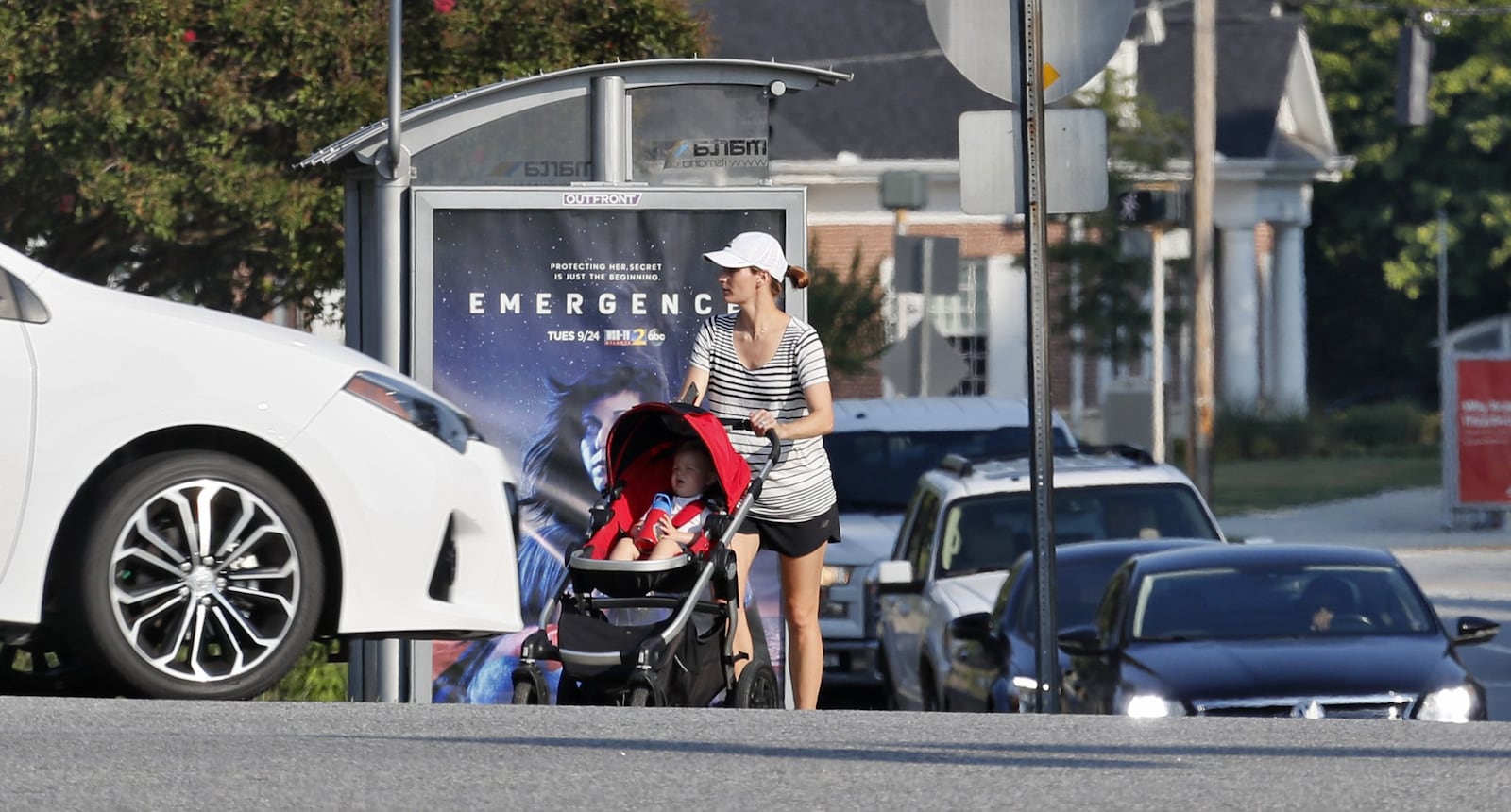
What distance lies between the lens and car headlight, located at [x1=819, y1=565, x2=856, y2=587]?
1505 centimetres

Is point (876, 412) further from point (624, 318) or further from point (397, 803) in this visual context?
point (397, 803)

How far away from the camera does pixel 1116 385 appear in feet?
96.8

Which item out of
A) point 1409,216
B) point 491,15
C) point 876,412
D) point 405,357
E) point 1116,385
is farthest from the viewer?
point 1409,216

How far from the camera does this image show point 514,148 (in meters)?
10.7

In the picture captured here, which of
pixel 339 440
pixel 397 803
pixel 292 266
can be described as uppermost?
pixel 292 266

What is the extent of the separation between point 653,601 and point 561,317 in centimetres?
237

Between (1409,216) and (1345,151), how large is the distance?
178 cm

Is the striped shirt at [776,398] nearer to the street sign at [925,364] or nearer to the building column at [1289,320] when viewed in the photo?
the street sign at [925,364]

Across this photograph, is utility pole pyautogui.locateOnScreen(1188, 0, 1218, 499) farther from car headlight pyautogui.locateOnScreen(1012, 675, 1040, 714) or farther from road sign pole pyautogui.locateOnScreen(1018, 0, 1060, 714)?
road sign pole pyautogui.locateOnScreen(1018, 0, 1060, 714)

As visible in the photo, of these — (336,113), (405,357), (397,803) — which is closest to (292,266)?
(336,113)

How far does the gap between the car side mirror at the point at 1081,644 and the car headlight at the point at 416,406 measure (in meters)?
3.67

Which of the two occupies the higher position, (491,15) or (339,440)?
(491,15)

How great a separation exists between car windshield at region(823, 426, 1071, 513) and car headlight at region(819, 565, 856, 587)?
5.37ft

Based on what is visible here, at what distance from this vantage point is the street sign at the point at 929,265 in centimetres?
2152
